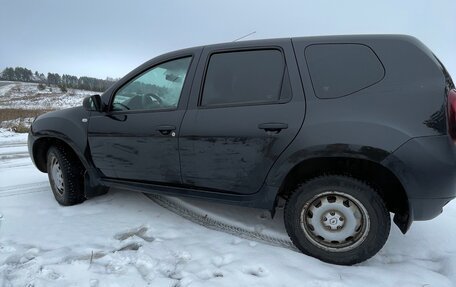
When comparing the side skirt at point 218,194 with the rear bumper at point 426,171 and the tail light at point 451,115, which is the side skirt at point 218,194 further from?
the tail light at point 451,115

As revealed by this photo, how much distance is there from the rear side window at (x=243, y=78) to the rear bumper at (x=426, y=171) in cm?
103

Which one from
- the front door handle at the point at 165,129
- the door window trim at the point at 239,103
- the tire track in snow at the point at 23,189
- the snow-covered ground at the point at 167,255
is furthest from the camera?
the tire track in snow at the point at 23,189

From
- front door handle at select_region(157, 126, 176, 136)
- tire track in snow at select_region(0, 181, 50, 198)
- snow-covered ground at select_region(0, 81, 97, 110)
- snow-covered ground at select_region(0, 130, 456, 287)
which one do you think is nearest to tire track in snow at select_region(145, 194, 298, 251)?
snow-covered ground at select_region(0, 130, 456, 287)

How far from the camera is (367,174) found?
102 inches

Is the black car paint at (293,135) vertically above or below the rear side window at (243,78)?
below

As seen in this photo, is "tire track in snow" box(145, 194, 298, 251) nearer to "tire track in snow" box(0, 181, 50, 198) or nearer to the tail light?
the tail light

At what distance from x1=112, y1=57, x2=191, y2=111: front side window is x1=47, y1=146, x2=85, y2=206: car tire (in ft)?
3.05

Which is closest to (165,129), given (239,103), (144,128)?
(144,128)

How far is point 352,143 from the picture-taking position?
7.75ft

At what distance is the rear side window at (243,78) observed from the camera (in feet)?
8.93

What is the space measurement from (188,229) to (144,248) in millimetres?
534

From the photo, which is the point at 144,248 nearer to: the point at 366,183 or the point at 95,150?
the point at 95,150

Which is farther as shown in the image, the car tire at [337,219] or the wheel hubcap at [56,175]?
the wheel hubcap at [56,175]

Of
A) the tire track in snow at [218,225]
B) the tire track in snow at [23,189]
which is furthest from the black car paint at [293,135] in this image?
the tire track in snow at [23,189]
